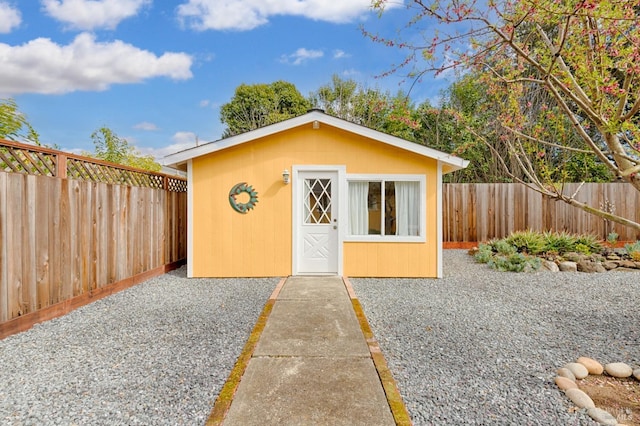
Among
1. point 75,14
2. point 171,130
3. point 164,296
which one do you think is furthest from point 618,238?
point 171,130

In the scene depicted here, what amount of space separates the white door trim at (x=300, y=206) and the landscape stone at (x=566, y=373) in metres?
4.13

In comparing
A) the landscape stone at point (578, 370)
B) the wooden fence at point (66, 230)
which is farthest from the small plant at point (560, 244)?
the wooden fence at point (66, 230)

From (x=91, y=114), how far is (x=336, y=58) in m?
10.5

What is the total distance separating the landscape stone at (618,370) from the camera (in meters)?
2.82

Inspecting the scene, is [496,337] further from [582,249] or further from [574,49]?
[582,249]

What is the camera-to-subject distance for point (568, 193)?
1011 centimetres

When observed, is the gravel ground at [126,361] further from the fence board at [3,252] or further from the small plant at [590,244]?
the small plant at [590,244]

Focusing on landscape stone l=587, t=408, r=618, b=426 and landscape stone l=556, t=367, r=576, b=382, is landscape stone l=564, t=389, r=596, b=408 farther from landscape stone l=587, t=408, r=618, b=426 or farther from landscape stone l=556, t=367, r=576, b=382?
landscape stone l=556, t=367, r=576, b=382

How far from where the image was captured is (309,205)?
665 cm

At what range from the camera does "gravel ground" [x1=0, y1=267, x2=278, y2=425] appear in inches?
89.6

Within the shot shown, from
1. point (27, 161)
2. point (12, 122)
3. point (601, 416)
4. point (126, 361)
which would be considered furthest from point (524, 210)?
point (12, 122)

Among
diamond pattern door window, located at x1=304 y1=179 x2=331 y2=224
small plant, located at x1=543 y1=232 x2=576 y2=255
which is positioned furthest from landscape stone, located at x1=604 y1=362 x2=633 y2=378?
small plant, located at x1=543 y1=232 x2=576 y2=255

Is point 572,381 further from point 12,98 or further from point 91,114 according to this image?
point 91,114

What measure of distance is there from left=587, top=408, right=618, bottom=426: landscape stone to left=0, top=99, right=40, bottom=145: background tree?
23.8 ft
